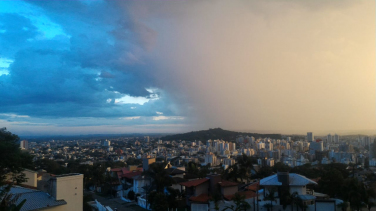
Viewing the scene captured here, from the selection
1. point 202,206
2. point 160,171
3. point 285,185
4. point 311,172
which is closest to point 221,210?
point 202,206

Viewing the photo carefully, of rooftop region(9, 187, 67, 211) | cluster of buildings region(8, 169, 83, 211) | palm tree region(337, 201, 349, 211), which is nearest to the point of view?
rooftop region(9, 187, 67, 211)

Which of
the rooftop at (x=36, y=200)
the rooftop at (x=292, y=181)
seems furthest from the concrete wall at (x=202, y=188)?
the rooftop at (x=36, y=200)

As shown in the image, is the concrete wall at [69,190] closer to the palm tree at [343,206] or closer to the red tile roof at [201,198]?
the red tile roof at [201,198]

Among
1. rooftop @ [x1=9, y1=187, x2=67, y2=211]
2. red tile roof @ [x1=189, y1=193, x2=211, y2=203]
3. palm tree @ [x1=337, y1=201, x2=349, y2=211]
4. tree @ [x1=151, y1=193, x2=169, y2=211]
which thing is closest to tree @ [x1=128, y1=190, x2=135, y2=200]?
tree @ [x1=151, y1=193, x2=169, y2=211]

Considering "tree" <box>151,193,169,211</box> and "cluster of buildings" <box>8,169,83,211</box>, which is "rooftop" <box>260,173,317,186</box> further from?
"cluster of buildings" <box>8,169,83,211</box>

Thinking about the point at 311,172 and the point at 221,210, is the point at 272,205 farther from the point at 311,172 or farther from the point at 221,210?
the point at 311,172

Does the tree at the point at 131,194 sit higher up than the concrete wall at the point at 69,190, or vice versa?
the concrete wall at the point at 69,190

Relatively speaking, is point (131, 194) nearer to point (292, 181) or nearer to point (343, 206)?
point (292, 181)

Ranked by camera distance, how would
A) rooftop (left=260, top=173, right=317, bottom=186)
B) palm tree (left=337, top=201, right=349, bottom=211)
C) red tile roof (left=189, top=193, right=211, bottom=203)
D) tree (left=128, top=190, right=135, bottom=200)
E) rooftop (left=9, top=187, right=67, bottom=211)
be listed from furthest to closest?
tree (left=128, top=190, right=135, bottom=200) → red tile roof (left=189, top=193, right=211, bottom=203) → rooftop (left=260, top=173, right=317, bottom=186) → palm tree (left=337, top=201, right=349, bottom=211) → rooftop (left=9, top=187, right=67, bottom=211)
